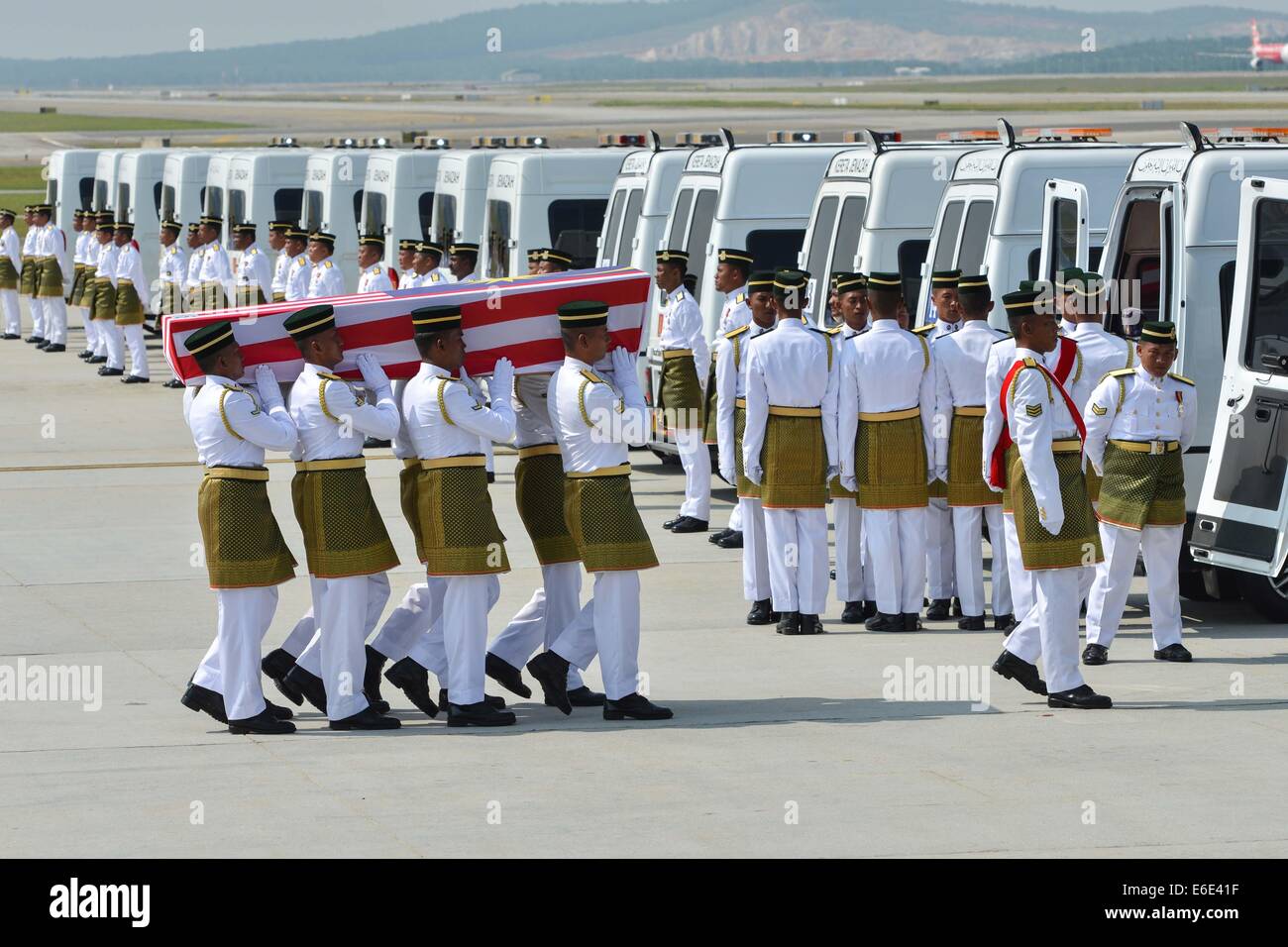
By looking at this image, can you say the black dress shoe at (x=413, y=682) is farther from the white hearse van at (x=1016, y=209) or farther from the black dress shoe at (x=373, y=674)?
the white hearse van at (x=1016, y=209)

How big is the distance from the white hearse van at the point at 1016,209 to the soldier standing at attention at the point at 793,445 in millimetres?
1885

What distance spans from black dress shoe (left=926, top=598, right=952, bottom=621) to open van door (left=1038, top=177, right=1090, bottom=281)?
6.32 ft

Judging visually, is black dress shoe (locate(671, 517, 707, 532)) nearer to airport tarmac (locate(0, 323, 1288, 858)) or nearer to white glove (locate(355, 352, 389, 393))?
airport tarmac (locate(0, 323, 1288, 858))

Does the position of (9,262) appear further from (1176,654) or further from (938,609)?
(1176,654)

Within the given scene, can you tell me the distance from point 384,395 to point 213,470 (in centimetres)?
75

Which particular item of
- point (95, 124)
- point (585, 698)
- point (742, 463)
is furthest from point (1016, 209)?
point (95, 124)

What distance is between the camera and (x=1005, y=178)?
12.4m

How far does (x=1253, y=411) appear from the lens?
9.80 m

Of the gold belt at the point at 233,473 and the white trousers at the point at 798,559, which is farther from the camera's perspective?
the white trousers at the point at 798,559

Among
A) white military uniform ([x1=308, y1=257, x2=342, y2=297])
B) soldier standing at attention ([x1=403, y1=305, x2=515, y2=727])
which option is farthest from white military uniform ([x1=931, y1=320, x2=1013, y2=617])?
white military uniform ([x1=308, y1=257, x2=342, y2=297])

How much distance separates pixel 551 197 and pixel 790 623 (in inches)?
356

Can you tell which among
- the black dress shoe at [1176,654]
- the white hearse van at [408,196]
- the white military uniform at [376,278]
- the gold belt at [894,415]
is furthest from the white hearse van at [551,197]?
the black dress shoe at [1176,654]

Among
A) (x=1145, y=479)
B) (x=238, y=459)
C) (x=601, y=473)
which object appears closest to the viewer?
(x=238, y=459)

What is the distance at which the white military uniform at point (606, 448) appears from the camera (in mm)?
8578
